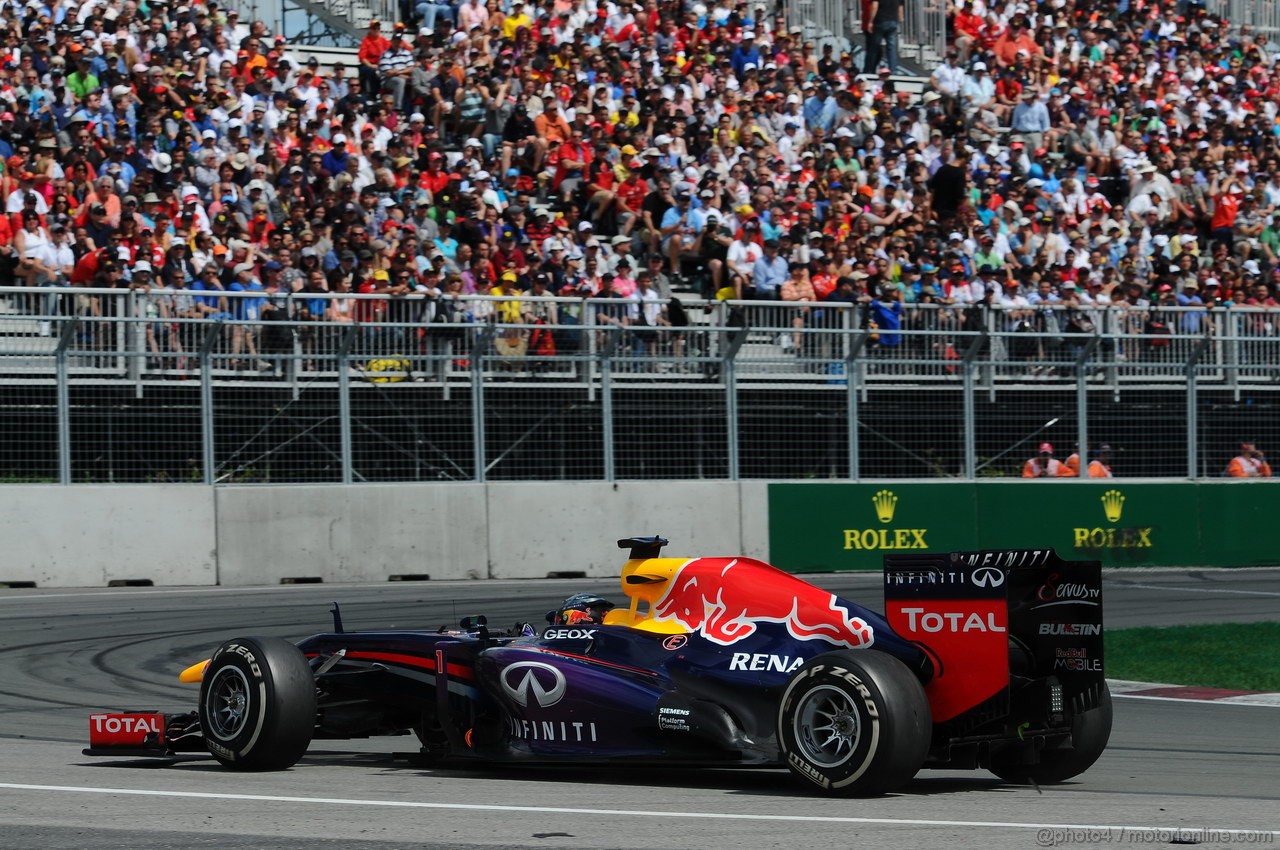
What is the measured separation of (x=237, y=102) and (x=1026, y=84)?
1239 centimetres

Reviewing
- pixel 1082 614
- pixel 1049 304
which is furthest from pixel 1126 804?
pixel 1049 304

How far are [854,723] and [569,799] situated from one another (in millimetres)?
1139

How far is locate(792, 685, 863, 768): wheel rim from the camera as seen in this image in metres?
7.07

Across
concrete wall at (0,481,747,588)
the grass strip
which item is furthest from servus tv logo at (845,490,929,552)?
the grass strip

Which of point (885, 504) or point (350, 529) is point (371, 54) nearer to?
point (350, 529)

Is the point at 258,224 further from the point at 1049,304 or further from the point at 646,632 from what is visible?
the point at 646,632

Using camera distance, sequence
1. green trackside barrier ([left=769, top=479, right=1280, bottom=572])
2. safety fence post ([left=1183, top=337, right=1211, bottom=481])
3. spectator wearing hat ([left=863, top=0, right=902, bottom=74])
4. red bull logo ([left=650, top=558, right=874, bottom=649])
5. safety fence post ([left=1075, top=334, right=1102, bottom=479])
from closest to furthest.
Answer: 1. red bull logo ([left=650, top=558, right=874, bottom=649])
2. green trackside barrier ([left=769, top=479, right=1280, bottom=572])
3. safety fence post ([left=1075, top=334, right=1102, bottom=479])
4. safety fence post ([left=1183, top=337, right=1211, bottom=481])
5. spectator wearing hat ([left=863, top=0, right=902, bottom=74])

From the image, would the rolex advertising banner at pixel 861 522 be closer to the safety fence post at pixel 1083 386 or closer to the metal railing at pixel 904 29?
the safety fence post at pixel 1083 386

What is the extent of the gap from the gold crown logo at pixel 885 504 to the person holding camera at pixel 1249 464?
4.41 m

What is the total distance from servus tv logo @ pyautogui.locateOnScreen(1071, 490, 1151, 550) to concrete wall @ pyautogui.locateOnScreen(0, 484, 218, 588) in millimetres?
9722

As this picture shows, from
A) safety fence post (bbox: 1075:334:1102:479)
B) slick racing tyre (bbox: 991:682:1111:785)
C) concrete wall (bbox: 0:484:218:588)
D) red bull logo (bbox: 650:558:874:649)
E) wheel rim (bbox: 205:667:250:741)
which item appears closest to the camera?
slick racing tyre (bbox: 991:682:1111:785)

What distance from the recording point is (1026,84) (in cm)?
2744

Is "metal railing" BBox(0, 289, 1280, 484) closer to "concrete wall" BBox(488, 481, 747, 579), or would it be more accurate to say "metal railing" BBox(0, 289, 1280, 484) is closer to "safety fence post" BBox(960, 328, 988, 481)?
"safety fence post" BBox(960, 328, 988, 481)

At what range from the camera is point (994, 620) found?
290 inches
